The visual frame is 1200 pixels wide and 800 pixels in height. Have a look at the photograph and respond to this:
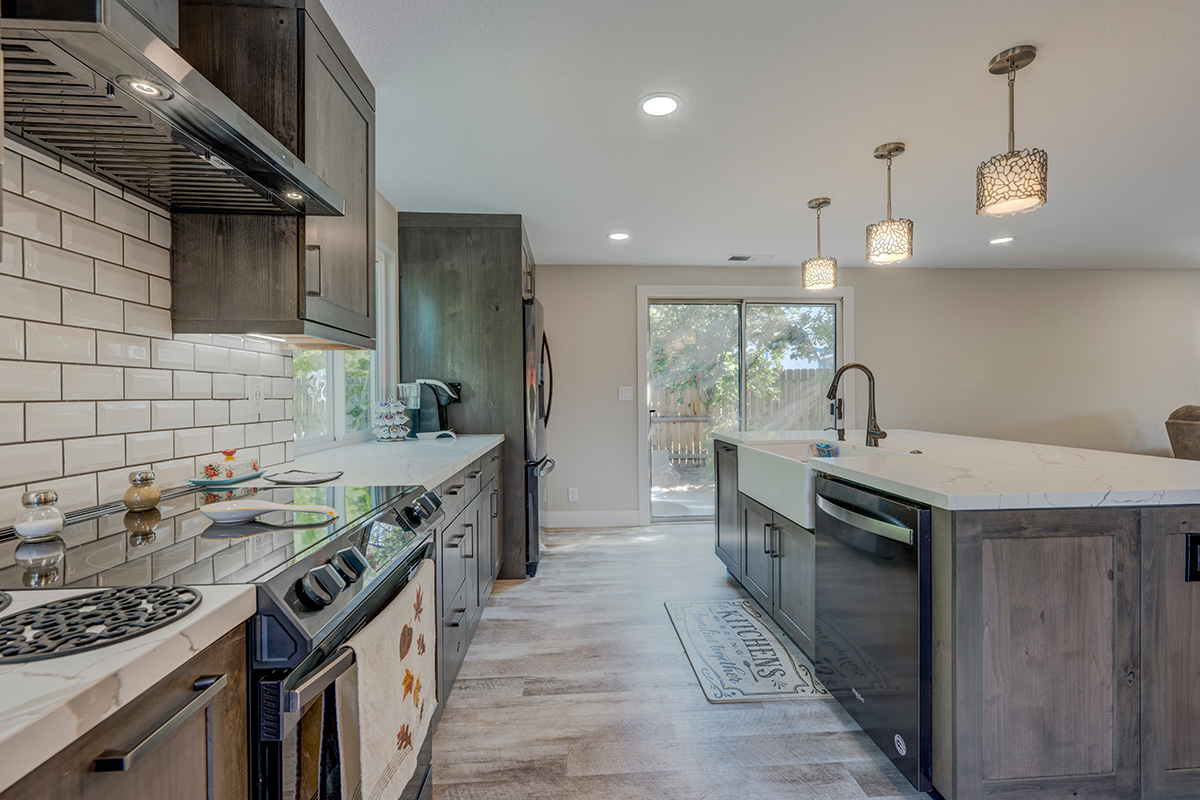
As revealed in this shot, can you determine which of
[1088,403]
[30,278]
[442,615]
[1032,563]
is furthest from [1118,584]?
[1088,403]

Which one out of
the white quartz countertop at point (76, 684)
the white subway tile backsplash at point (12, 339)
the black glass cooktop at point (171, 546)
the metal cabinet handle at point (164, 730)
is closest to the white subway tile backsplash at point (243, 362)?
the black glass cooktop at point (171, 546)

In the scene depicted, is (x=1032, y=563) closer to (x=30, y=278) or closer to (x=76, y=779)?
(x=76, y=779)

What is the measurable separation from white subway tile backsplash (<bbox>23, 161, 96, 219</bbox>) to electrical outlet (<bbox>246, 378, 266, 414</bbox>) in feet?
2.27

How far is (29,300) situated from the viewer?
109 cm

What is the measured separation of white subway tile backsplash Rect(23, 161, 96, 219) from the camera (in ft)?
3.58

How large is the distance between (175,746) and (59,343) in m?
0.96

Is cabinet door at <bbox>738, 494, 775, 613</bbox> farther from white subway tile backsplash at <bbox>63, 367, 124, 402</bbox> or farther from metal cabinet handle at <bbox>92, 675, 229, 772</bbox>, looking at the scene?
white subway tile backsplash at <bbox>63, 367, 124, 402</bbox>

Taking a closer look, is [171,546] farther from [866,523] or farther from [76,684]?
[866,523]

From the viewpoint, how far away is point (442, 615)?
1.89 m

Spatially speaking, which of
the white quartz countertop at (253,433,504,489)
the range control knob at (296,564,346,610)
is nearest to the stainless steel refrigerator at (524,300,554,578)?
the white quartz countertop at (253,433,504,489)

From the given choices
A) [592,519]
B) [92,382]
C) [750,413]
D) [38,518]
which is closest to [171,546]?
[38,518]

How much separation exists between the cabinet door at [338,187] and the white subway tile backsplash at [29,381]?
530mm

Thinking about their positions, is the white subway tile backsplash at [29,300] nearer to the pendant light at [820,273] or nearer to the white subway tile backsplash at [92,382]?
the white subway tile backsplash at [92,382]

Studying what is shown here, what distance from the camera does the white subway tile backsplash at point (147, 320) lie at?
1338 mm
